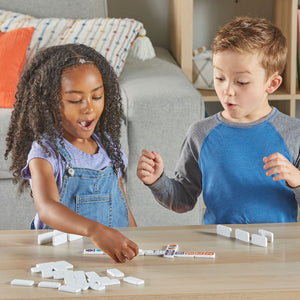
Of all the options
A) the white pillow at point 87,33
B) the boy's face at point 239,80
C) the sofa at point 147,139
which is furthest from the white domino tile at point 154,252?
the white pillow at point 87,33

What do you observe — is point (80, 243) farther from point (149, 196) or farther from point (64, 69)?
point (149, 196)

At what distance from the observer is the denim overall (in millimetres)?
1091

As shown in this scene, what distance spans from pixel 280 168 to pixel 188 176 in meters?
0.29

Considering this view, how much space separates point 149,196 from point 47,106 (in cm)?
96

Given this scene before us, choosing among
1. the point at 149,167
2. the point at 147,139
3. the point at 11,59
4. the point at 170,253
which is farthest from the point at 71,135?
the point at 11,59

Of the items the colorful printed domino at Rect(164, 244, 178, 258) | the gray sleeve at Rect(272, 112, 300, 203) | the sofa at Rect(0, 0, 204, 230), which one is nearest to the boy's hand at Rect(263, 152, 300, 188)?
the gray sleeve at Rect(272, 112, 300, 203)

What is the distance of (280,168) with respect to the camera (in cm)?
97

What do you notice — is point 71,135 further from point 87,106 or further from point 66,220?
point 66,220

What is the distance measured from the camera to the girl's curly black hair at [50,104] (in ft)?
3.45

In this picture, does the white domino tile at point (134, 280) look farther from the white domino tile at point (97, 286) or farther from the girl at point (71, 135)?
the girl at point (71, 135)

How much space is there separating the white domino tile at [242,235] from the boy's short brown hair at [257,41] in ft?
1.18

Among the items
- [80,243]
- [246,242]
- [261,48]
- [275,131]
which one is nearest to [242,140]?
[275,131]

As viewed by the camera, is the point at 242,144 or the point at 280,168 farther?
the point at 242,144

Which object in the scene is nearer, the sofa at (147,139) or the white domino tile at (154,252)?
the white domino tile at (154,252)
